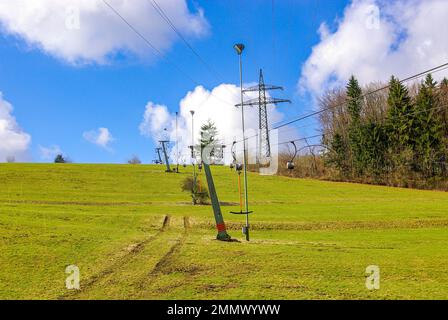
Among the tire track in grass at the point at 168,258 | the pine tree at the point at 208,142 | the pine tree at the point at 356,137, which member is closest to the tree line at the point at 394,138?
the pine tree at the point at 356,137

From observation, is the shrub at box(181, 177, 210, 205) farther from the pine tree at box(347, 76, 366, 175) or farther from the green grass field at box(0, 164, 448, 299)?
the pine tree at box(347, 76, 366, 175)

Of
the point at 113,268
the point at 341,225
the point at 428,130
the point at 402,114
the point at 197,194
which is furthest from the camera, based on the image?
the point at 402,114

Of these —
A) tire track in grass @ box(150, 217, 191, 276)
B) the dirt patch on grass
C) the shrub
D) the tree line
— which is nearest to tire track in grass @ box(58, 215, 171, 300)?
tire track in grass @ box(150, 217, 191, 276)

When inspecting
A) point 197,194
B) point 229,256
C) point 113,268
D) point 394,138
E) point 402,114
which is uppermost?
point 402,114

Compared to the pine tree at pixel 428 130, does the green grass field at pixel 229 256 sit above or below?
below

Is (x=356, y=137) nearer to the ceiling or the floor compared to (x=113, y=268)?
nearer to the ceiling

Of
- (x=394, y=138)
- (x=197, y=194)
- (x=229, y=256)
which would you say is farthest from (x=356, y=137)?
(x=229, y=256)

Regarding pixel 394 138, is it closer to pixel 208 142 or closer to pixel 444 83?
pixel 444 83

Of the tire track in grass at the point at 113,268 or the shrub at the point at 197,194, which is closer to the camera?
the tire track in grass at the point at 113,268

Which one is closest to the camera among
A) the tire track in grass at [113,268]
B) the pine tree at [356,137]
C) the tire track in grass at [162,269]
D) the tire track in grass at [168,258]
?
the tire track in grass at [113,268]

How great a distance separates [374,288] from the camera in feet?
40.6

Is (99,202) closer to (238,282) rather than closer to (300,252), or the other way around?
(300,252)

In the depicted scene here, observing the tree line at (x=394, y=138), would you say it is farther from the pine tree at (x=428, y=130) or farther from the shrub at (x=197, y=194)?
the shrub at (x=197, y=194)
